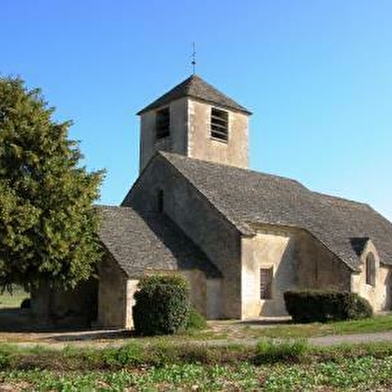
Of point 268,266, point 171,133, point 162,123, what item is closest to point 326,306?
point 268,266

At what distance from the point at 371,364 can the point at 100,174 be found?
51.0 feet

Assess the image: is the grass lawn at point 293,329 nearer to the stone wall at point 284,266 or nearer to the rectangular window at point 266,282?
the stone wall at point 284,266

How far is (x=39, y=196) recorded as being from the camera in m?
25.6

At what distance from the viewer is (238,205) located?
35.5 meters

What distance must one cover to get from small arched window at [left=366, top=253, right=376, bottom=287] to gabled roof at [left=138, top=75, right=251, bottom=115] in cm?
1333

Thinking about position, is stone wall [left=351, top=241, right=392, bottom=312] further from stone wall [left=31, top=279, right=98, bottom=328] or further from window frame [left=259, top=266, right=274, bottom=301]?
stone wall [left=31, top=279, right=98, bottom=328]

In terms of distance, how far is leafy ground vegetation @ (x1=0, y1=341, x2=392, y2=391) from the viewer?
1259 cm

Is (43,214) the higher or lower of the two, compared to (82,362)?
higher

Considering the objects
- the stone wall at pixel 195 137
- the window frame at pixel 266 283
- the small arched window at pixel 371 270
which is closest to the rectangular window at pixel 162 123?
the stone wall at pixel 195 137

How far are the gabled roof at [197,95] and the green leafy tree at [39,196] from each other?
16.3m

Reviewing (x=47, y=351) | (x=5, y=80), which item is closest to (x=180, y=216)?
(x=5, y=80)

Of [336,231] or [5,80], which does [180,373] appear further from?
[336,231]

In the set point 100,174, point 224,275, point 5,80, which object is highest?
point 5,80

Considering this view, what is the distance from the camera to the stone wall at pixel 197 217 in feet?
108
